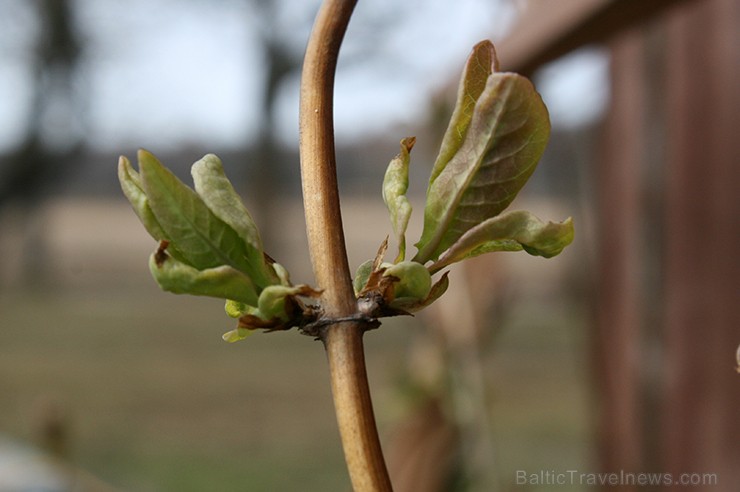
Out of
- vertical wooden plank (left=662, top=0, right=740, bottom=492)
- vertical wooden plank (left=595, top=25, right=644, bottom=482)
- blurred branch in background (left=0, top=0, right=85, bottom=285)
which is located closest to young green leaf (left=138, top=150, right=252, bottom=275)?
vertical wooden plank (left=662, top=0, right=740, bottom=492)

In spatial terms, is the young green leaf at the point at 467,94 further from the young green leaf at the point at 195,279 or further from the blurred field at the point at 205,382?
the blurred field at the point at 205,382

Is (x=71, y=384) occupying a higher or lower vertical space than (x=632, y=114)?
lower

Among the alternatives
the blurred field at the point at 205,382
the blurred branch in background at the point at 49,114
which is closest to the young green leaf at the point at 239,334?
the blurred field at the point at 205,382

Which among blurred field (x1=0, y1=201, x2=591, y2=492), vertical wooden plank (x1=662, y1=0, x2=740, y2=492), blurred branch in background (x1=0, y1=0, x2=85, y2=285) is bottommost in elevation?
blurred field (x1=0, y1=201, x2=591, y2=492)

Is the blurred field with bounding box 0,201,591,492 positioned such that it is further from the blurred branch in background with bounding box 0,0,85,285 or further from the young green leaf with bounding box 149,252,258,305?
the young green leaf with bounding box 149,252,258,305

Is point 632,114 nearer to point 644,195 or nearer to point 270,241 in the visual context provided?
point 644,195

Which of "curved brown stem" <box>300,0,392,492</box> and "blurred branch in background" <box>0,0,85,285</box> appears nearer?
"curved brown stem" <box>300,0,392,492</box>

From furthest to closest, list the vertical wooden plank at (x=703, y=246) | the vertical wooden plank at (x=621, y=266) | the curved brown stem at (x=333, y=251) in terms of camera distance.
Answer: the vertical wooden plank at (x=621, y=266)
the vertical wooden plank at (x=703, y=246)
the curved brown stem at (x=333, y=251)

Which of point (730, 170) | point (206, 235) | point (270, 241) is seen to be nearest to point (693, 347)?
point (730, 170)

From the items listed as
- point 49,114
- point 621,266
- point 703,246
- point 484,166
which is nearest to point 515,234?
point 484,166
